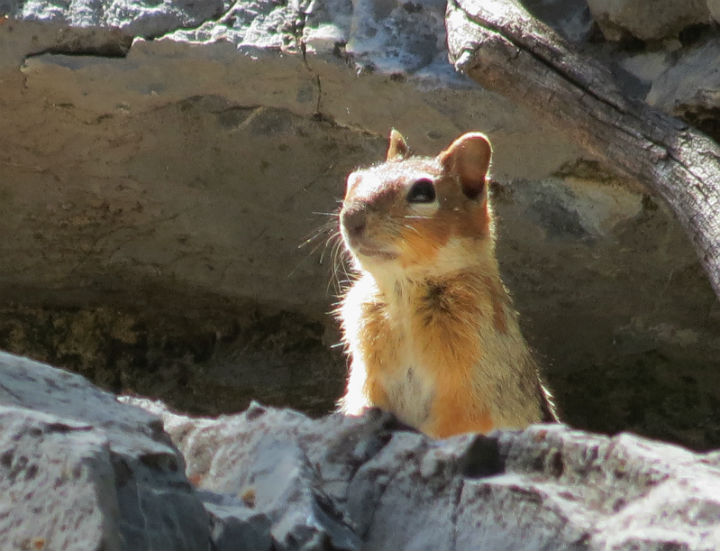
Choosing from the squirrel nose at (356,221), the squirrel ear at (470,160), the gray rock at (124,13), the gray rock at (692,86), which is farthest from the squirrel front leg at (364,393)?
the gray rock at (124,13)

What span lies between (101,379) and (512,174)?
128 inches

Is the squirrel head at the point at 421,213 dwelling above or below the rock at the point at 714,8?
below

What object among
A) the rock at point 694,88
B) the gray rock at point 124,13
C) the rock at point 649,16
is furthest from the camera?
the gray rock at point 124,13

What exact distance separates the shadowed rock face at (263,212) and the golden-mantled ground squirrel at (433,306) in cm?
74

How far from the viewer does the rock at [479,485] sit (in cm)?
309

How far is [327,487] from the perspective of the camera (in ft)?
11.8

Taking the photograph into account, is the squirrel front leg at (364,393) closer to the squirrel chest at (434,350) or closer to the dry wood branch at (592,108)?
the squirrel chest at (434,350)

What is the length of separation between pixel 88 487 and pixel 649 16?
4.73 meters

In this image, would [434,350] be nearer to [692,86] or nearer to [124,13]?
[692,86]

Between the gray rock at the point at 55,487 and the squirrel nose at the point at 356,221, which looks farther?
the squirrel nose at the point at 356,221

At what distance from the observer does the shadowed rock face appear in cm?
697

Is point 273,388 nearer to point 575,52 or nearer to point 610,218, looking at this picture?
point 610,218

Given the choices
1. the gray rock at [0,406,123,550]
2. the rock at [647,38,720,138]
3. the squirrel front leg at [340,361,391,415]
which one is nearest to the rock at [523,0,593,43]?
the rock at [647,38,720,138]

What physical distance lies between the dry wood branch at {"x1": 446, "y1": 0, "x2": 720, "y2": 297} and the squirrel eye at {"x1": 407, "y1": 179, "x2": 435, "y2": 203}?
1.85 ft
